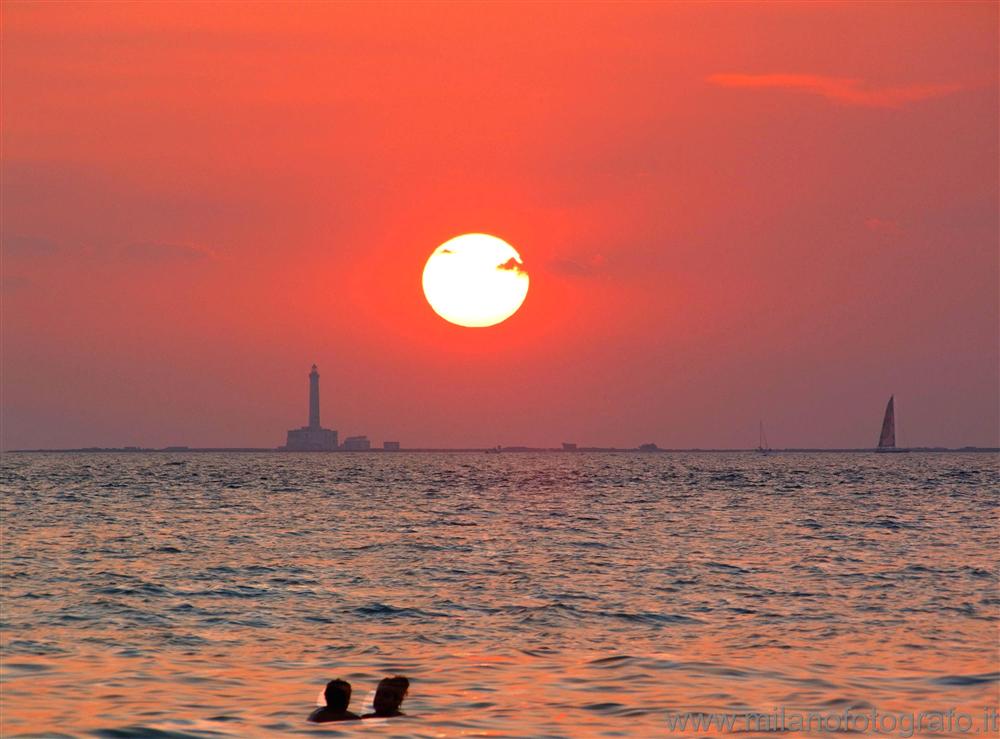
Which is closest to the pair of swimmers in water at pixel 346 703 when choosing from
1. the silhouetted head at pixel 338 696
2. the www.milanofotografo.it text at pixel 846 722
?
the silhouetted head at pixel 338 696

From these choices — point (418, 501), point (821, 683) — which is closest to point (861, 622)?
point (821, 683)

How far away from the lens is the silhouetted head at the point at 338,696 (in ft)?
62.0

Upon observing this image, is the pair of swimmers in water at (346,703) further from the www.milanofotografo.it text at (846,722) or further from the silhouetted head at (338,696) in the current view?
the www.milanofotografo.it text at (846,722)

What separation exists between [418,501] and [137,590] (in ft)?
179

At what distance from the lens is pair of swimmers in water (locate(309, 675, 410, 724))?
18.5m

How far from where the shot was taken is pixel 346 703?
1892 cm

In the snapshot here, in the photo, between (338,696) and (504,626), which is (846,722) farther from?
(504,626)

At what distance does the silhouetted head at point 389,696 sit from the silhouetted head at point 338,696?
0.46m

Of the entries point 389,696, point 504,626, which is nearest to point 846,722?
point 389,696

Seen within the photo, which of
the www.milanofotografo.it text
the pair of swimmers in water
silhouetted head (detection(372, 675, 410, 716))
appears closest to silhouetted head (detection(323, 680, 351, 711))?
the pair of swimmers in water

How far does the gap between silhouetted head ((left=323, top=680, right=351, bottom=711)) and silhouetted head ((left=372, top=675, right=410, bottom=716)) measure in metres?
0.46

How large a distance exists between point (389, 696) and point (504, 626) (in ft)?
34.4

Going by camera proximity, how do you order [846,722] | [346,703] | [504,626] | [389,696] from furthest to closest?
[504,626] < [389,696] < [346,703] < [846,722]

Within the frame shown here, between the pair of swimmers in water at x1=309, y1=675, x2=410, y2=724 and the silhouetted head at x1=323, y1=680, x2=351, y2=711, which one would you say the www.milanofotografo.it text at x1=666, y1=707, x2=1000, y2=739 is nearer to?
the pair of swimmers in water at x1=309, y1=675, x2=410, y2=724
